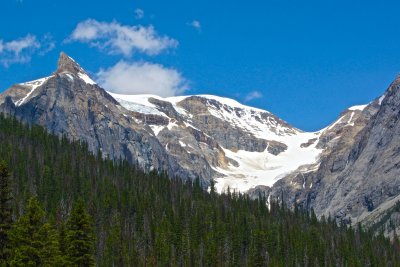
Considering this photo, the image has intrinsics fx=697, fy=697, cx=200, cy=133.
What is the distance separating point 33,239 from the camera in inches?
1783

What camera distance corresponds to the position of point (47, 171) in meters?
170

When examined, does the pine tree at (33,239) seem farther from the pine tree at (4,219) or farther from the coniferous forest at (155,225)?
the coniferous forest at (155,225)

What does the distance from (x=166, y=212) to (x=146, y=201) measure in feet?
19.2

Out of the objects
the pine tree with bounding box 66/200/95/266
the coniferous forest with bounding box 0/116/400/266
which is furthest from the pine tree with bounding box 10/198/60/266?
the coniferous forest with bounding box 0/116/400/266

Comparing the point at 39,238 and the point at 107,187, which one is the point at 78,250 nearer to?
the point at 39,238

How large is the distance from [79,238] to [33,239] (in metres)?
5.58

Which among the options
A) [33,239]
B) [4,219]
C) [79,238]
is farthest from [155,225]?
[33,239]

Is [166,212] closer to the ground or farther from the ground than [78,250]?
farther from the ground

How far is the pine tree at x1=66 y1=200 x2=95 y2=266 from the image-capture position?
163ft

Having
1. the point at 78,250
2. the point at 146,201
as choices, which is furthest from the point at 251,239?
the point at 78,250

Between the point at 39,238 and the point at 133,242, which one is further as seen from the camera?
the point at 133,242

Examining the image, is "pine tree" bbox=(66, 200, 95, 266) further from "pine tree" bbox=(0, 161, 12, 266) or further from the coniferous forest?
the coniferous forest

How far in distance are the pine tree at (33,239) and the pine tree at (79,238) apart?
388 cm

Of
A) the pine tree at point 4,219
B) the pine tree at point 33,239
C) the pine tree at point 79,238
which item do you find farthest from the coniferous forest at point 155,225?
Answer: the pine tree at point 33,239
